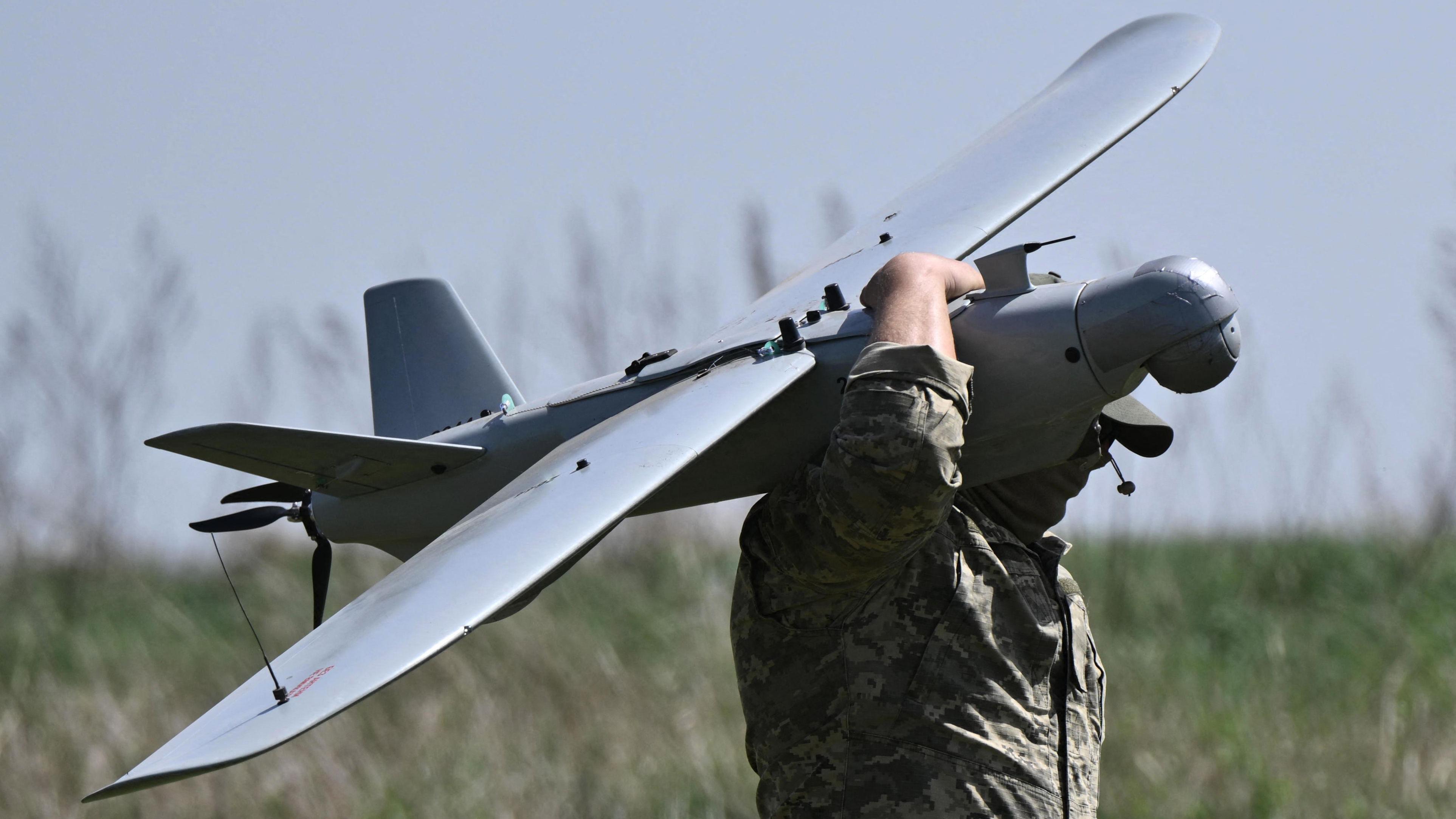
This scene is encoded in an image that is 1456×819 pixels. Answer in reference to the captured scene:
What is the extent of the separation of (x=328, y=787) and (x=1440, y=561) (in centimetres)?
767

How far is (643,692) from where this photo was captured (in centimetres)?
819

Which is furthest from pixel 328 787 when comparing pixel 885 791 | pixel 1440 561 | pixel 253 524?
pixel 1440 561

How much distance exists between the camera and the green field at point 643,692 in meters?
6.85

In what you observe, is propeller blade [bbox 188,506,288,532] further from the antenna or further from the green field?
the green field

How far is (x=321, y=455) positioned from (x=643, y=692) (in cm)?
506

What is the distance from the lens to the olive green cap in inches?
135

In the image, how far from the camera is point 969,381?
9.48 ft

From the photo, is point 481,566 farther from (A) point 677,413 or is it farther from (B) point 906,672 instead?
(B) point 906,672

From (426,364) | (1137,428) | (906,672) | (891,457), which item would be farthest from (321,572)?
(1137,428)

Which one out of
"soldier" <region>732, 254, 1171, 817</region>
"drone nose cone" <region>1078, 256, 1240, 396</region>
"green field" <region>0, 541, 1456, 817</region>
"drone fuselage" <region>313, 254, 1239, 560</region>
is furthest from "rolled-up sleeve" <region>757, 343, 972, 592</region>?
"green field" <region>0, 541, 1456, 817</region>

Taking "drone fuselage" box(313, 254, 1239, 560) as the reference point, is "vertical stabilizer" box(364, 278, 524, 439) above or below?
above

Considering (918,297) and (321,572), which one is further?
(321,572)

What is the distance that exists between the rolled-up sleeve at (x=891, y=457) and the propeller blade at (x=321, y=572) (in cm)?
161

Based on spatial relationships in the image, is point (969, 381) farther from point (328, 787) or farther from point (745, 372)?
point (328, 787)
